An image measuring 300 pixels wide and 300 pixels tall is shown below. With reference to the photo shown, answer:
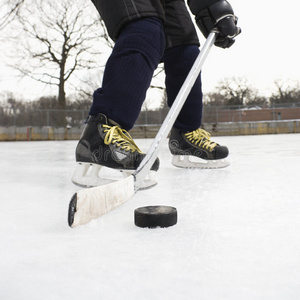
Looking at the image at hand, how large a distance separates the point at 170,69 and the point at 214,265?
128 centimetres

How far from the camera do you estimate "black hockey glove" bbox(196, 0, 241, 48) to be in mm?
1212

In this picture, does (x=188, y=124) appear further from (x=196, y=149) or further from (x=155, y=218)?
(x=155, y=218)

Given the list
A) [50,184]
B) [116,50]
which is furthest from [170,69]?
[50,184]

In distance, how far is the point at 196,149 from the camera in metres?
1.57

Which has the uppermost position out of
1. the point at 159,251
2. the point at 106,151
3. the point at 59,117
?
the point at 59,117

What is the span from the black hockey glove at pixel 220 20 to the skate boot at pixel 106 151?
533mm

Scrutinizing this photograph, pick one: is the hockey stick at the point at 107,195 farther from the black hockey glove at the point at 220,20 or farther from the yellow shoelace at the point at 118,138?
the black hockey glove at the point at 220,20

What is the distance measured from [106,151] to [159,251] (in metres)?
0.61

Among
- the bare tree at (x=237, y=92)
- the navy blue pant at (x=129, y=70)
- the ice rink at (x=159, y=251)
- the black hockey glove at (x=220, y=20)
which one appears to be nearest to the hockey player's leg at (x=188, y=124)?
the black hockey glove at (x=220, y=20)

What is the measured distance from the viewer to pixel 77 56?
12266 millimetres

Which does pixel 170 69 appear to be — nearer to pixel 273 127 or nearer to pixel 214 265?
pixel 214 265

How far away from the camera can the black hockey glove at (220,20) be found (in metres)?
1.21

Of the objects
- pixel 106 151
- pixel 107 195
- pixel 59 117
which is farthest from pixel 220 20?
pixel 59 117

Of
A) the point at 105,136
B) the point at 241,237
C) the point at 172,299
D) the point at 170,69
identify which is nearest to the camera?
the point at 172,299
